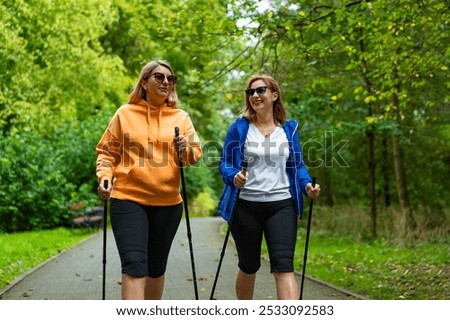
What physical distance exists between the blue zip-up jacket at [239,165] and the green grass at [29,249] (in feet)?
17.1

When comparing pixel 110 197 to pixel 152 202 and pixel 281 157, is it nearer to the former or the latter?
pixel 152 202

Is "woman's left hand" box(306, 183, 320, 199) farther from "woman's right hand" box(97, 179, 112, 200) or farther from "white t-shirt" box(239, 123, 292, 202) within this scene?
"woman's right hand" box(97, 179, 112, 200)

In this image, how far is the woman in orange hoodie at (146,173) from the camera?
16.6 feet

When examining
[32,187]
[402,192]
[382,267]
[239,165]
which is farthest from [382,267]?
[32,187]

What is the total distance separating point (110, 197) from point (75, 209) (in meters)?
17.1

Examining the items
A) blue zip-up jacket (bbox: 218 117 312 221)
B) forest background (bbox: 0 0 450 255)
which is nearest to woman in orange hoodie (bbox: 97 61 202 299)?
blue zip-up jacket (bbox: 218 117 312 221)

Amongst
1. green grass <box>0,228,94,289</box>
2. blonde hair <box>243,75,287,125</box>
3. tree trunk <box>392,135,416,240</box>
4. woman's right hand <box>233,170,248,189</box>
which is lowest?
green grass <box>0,228,94,289</box>

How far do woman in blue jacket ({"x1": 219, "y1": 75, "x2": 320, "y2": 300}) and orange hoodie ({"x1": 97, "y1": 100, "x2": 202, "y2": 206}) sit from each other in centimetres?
39

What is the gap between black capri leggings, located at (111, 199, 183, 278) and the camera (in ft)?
16.5

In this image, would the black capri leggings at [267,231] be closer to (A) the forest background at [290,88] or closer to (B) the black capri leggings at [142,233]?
(B) the black capri leggings at [142,233]

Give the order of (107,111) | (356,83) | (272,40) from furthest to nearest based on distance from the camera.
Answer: (107,111) < (356,83) < (272,40)

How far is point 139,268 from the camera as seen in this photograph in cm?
500

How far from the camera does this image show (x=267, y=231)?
5.51 m
